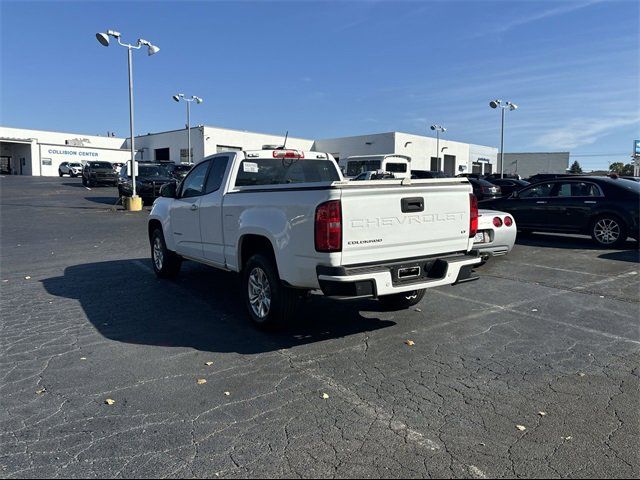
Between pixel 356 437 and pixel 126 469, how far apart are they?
1421 mm

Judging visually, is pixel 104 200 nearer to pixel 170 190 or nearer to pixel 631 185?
pixel 170 190

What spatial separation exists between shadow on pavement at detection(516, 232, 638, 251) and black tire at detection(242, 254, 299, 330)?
8.47m

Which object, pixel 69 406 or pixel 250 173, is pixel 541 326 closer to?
pixel 250 173

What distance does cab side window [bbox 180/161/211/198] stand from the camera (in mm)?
6703

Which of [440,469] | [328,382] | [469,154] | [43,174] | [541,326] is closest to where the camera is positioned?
[440,469]

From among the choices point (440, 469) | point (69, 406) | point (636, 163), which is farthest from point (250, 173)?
point (636, 163)

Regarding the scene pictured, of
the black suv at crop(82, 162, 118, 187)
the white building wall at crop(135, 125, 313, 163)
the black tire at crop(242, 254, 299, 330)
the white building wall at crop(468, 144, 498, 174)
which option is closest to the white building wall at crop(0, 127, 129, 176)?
the white building wall at crop(135, 125, 313, 163)

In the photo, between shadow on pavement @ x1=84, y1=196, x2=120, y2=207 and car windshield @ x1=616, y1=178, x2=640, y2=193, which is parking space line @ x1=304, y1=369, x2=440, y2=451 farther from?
shadow on pavement @ x1=84, y1=196, x2=120, y2=207

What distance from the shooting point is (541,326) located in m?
5.54

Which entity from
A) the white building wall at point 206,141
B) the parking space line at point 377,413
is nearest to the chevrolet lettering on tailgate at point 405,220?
the parking space line at point 377,413

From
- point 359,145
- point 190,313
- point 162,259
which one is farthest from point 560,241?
point 359,145

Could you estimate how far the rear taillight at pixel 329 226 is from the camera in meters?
4.27

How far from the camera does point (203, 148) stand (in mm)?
53969

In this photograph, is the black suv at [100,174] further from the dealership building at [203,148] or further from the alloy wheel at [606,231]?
the alloy wheel at [606,231]
